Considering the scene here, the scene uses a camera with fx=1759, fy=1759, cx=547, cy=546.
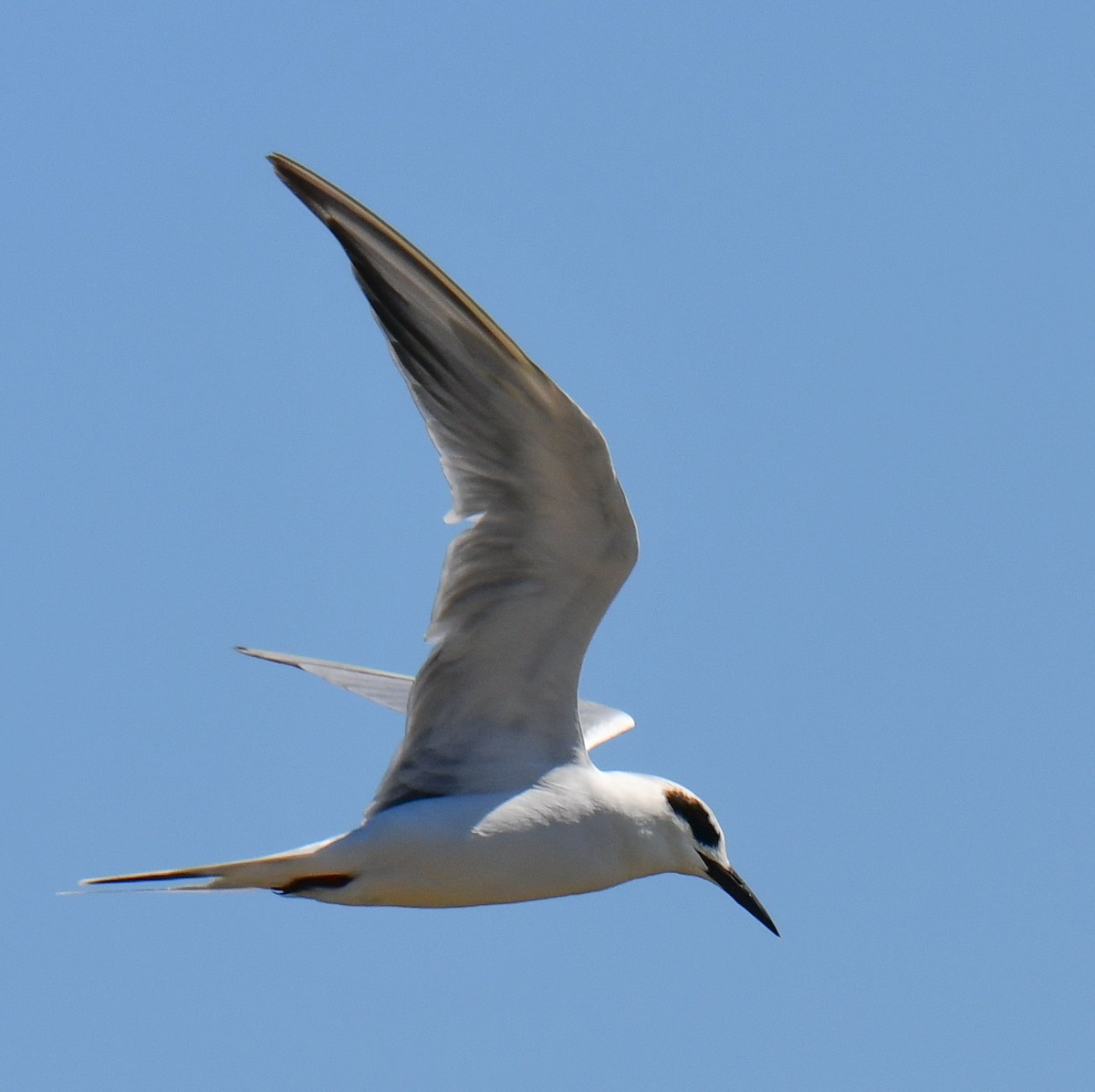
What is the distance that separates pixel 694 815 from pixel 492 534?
1.83m

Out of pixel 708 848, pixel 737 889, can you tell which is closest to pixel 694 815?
pixel 708 848

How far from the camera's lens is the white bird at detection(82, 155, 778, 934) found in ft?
20.0

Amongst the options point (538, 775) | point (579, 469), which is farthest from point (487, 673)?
point (579, 469)

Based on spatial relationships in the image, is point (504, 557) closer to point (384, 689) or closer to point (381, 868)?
point (381, 868)

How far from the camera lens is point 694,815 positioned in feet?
25.1

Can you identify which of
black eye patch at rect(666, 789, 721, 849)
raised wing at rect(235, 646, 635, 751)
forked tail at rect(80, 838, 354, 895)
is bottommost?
forked tail at rect(80, 838, 354, 895)

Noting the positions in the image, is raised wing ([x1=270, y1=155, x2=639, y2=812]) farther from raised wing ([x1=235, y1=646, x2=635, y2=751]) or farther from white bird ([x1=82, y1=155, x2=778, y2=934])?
raised wing ([x1=235, y1=646, x2=635, y2=751])

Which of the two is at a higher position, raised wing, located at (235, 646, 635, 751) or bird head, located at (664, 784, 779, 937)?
raised wing, located at (235, 646, 635, 751)

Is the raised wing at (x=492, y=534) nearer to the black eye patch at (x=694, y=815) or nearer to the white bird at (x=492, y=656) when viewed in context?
the white bird at (x=492, y=656)

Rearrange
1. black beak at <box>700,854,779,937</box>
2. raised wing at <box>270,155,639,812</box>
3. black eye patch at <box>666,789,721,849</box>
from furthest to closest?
black beak at <box>700,854,779,937</box>, black eye patch at <box>666,789,721,849</box>, raised wing at <box>270,155,639,812</box>

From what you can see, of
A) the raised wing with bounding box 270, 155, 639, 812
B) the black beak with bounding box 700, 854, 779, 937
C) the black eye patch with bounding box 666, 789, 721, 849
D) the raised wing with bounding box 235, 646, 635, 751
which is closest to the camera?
the raised wing with bounding box 270, 155, 639, 812

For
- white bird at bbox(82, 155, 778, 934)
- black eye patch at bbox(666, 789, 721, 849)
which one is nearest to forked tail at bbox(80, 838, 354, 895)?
white bird at bbox(82, 155, 778, 934)

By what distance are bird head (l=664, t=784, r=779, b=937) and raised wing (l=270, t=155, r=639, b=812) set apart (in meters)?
0.63

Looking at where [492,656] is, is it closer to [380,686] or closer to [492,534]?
[492,534]
